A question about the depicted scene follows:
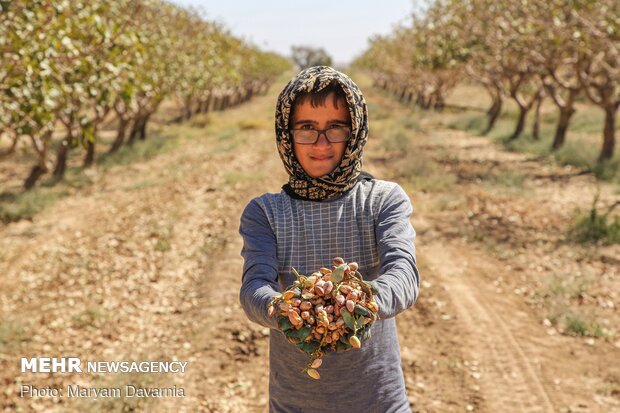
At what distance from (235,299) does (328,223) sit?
6.13 m

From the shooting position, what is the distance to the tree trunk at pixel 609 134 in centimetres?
1697

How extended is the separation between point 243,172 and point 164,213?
4685 mm

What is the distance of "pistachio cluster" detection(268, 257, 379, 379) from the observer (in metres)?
1.82

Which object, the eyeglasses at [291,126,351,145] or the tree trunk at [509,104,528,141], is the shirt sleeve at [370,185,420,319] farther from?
the tree trunk at [509,104,528,141]

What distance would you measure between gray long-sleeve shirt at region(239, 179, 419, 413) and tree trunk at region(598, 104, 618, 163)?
1721cm

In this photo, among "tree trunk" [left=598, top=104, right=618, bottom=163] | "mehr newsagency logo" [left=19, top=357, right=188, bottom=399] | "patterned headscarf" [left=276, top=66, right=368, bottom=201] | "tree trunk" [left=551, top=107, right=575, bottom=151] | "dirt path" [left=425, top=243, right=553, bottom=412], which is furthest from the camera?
"tree trunk" [left=551, top=107, right=575, bottom=151]

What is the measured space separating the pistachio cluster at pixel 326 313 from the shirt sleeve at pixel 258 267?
5.9 inches

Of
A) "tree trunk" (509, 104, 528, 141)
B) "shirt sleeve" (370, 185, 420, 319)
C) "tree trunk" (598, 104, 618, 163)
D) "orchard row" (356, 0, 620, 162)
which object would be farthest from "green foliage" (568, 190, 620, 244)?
"tree trunk" (509, 104, 528, 141)

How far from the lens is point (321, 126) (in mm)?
2363

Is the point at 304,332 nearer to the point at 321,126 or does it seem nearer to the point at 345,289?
the point at 345,289

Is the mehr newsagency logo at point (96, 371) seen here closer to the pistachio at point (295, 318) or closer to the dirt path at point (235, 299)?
the dirt path at point (235, 299)

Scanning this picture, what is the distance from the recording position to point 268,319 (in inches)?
78.5

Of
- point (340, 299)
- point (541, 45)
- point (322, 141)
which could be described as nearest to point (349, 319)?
point (340, 299)

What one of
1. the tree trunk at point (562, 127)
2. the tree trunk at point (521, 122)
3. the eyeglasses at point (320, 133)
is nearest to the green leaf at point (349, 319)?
the eyeglasses at point (320, 133)
